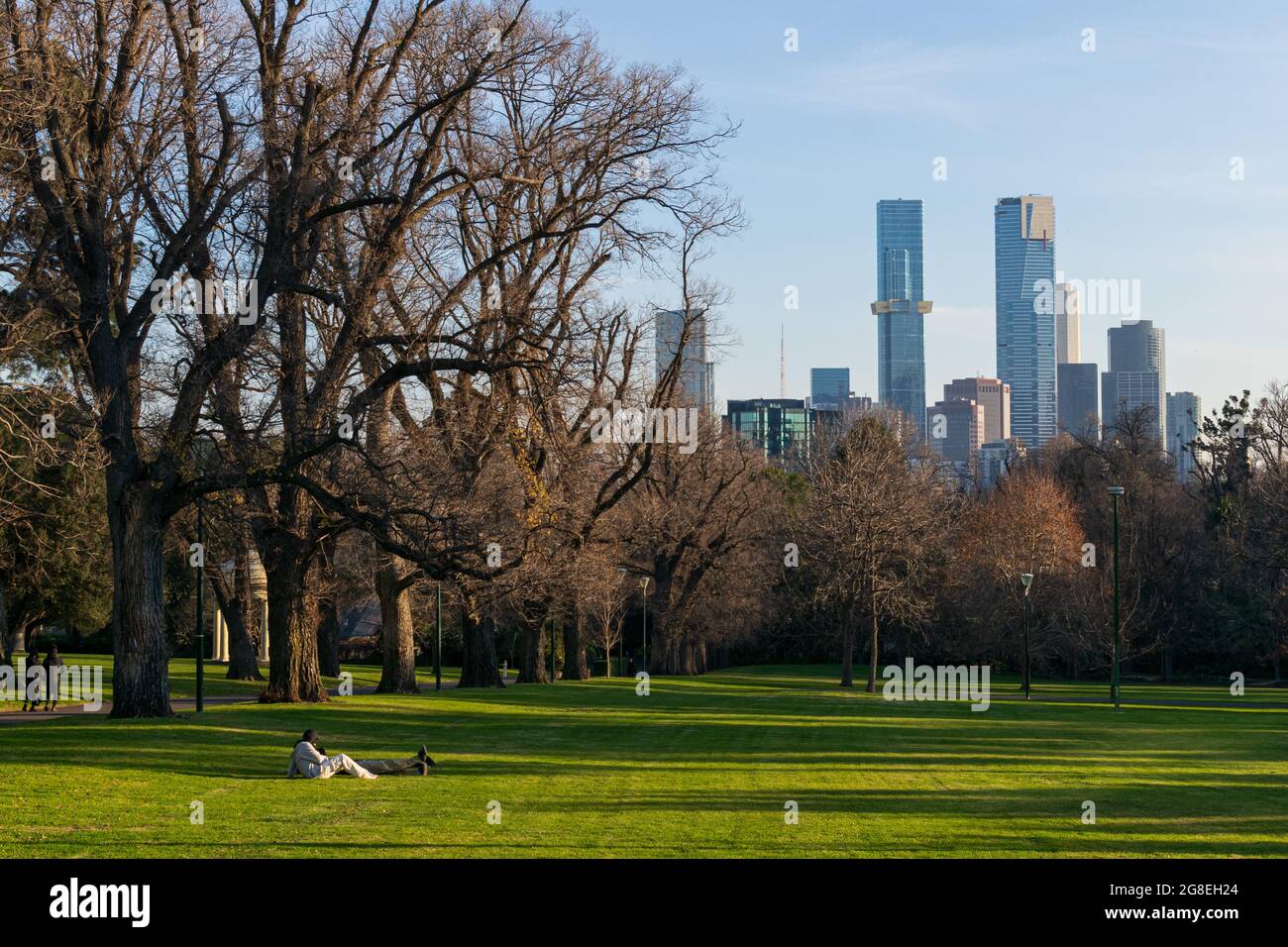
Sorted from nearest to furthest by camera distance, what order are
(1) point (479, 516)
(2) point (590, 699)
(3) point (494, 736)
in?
(3) point (494, 736) → (1) point (479, 516) → (2) point (590, 699)

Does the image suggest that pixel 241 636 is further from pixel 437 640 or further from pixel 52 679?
pixel 52 679

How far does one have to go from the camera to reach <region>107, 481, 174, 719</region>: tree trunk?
81.6 ft

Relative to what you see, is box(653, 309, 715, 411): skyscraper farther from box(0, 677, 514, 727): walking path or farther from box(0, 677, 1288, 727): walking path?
box(0, 677, 514, 727): walking path

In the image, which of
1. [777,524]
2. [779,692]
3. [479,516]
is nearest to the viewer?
[479,516]

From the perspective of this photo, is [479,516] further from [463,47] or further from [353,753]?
[463,47]

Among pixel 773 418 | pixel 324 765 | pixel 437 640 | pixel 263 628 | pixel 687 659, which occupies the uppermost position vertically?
pixel 773 418

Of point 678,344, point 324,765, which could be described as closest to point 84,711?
point 324,765

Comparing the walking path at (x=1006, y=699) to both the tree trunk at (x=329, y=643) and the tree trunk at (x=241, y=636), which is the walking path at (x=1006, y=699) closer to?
the tree trunk at (x=241, y=636)

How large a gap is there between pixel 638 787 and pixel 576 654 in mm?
38255

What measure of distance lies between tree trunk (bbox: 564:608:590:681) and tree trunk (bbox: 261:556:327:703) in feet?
76.2

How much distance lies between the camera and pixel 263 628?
67500 mm
